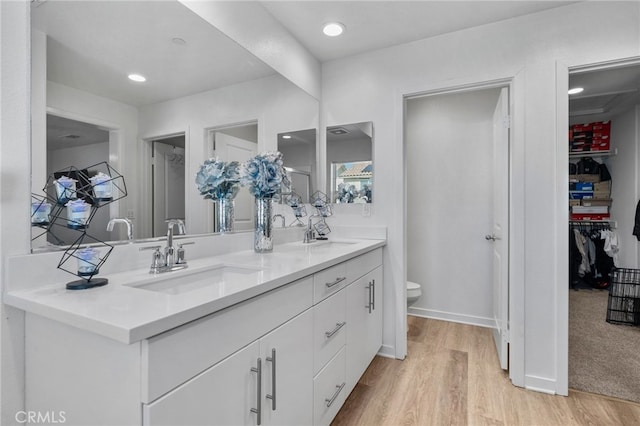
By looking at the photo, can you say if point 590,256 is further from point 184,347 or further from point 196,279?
point 184,347

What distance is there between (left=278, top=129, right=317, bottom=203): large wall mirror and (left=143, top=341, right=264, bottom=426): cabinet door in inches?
61.3

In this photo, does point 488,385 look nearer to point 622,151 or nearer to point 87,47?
point 87,47

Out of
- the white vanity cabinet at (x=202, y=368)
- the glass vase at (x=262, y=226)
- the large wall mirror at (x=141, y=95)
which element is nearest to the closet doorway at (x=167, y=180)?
the large wall mirror at (x=141, y=95)

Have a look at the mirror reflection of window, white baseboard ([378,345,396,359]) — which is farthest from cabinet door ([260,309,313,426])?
the mirror reflection of window

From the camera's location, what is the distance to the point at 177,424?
70 cm

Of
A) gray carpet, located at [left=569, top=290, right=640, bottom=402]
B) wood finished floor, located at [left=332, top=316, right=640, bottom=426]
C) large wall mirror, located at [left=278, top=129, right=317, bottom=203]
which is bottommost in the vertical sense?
wood finished floor, located at [left=332, top=316, right=640, bottom=426]

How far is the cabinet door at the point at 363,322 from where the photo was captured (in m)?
1.72

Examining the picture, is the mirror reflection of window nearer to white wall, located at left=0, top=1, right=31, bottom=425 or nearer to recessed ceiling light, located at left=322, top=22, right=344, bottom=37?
recessed ceiling light, located at left=322, top=22, right=344, bottom=37

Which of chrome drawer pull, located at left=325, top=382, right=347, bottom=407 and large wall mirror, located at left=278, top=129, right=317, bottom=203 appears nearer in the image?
chrome drawer pull, located at left=325, top=382, right=347, bottom=407

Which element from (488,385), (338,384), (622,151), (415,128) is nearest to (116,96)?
(338,384)

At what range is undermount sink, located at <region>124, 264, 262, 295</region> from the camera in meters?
1.03

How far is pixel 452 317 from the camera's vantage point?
309 centimetres

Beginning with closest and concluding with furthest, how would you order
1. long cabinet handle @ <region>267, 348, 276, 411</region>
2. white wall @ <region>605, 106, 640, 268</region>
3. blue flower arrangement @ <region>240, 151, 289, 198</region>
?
1. long cabinet handle @ <region>267, 348, 276, 411</region>
2. blue flower arrangement @ <region>240, 151, 289, 198</region>
3. white wall @ <region>605, 106, 640, 268</region>

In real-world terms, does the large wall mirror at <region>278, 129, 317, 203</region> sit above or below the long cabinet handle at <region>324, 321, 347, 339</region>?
above
